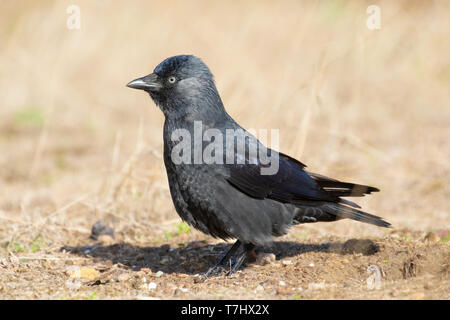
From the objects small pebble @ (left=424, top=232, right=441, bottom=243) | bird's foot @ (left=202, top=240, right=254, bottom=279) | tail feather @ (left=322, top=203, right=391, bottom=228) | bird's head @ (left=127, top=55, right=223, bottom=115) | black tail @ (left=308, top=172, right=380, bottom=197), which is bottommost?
bird's foot @ (left=202, top=240, right=254, bottom=279)

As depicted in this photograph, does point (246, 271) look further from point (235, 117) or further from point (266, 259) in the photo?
point (235, 117)

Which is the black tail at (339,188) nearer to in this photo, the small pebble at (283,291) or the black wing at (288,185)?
the black wing at (288,185)

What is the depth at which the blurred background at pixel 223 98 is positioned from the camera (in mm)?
6438

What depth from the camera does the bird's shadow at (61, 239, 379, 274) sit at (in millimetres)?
4973

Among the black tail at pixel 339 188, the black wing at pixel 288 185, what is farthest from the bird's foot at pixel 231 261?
the black tail at pixel 339 188

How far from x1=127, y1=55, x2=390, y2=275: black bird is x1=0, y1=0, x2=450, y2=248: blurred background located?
1107 mm

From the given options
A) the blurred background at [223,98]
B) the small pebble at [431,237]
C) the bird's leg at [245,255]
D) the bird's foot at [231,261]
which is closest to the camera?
the bird's foot at [231,261]

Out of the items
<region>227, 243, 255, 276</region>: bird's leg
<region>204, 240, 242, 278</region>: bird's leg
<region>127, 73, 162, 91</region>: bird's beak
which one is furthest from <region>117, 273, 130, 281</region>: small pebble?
<region>127, 73, 162, 91</region>: bird's beak

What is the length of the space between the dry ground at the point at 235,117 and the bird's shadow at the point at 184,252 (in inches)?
0.8

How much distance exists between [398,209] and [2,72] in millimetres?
7289

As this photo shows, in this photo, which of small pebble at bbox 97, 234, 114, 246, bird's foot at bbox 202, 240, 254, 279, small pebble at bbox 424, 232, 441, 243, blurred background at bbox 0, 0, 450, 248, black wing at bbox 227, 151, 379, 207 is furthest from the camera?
blurred background at bbox 0, 0, 450, 248

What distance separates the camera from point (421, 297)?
3629mm

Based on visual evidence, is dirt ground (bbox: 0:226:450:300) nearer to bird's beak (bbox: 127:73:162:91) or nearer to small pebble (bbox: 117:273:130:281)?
small pebble (bbox: 117:273:130:281)

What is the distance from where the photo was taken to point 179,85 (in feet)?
16.6
